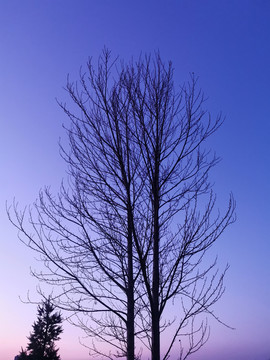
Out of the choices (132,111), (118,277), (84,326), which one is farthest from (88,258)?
(132,111)

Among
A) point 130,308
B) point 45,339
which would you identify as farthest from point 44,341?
point 130,308

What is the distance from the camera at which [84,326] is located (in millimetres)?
4871

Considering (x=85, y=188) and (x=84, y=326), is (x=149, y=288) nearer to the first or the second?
(x=84, y=326)

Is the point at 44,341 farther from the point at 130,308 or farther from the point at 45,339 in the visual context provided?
the point at 130,308

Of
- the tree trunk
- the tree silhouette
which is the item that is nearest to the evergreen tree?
the tree silhouette

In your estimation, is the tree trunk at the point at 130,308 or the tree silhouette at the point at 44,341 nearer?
the tree trunk at the point at 130,308

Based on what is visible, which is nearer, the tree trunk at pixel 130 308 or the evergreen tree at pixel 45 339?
the tree trunk at pixel 130 308

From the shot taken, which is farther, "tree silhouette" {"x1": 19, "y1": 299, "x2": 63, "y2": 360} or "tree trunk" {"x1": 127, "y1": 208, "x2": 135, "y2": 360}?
"tree silhouette" {"x1": 19, "y1": 299, "x2": 63, "y2": 360}

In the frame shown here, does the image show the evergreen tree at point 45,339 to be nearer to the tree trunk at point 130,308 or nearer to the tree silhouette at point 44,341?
the tree silhouette at point 44,341

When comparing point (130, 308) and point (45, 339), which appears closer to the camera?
point (130, 308)

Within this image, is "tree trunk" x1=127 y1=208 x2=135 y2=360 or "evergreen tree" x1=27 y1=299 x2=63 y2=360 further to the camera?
"evergreen tree" x1=27 y1=299 x2=63 y2=360

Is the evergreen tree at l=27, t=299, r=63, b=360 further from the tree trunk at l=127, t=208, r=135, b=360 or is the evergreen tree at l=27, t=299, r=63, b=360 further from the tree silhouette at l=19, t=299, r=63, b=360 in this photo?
the tree trunk at l=127, t=208, r=135, b=360

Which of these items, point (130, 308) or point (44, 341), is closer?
point (130, 308)

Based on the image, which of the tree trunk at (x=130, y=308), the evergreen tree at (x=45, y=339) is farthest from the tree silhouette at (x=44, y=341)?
the tree trunk at (x=130, y=308)
